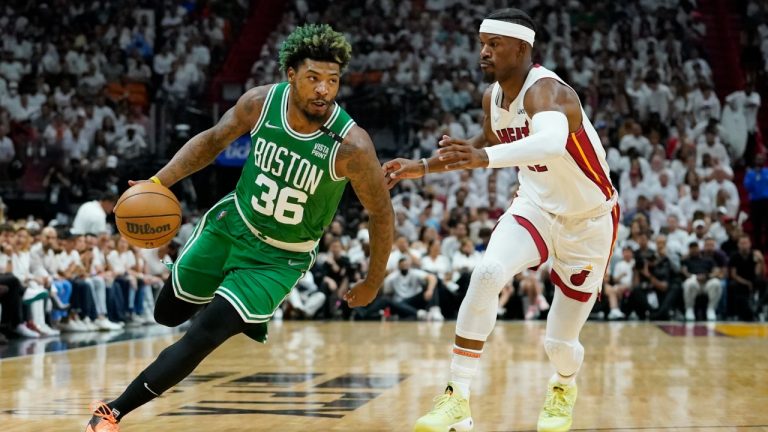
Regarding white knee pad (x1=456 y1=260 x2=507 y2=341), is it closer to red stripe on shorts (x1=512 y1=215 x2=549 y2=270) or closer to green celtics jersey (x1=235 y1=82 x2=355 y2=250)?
red stripe on shorts (x1=512 y1=215 x2=549 y2=270)

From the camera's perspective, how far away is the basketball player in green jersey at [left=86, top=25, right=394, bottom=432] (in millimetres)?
5363

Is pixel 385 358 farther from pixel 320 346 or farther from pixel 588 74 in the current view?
pixel 588 74

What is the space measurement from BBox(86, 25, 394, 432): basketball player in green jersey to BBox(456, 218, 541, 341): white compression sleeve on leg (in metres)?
0.49

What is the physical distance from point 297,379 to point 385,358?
1.94 m

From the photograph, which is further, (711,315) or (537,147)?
(711,315)

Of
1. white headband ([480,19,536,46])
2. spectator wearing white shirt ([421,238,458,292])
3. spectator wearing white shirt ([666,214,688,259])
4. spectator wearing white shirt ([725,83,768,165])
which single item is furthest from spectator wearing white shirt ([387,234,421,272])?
white headband ([480,19,536,46])

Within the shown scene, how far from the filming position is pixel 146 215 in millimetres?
5438

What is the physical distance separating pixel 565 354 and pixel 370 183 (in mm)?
1541

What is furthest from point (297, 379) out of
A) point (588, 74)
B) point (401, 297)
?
point (588, 74)

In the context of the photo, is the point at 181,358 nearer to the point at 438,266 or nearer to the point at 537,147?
the point at 537,147

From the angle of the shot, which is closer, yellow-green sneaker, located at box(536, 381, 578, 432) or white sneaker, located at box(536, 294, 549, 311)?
yellow-green sneaker, located at box(536, 381, 578, 432)

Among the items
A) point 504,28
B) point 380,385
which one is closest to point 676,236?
point 380,385

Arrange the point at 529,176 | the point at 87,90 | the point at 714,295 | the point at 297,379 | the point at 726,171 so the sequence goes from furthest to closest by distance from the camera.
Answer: the point at 87,90 < the point at 726,171 < the point at 714,295 < the point at 297,379 < the point at 529,176

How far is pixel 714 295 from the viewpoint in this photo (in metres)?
16.5
